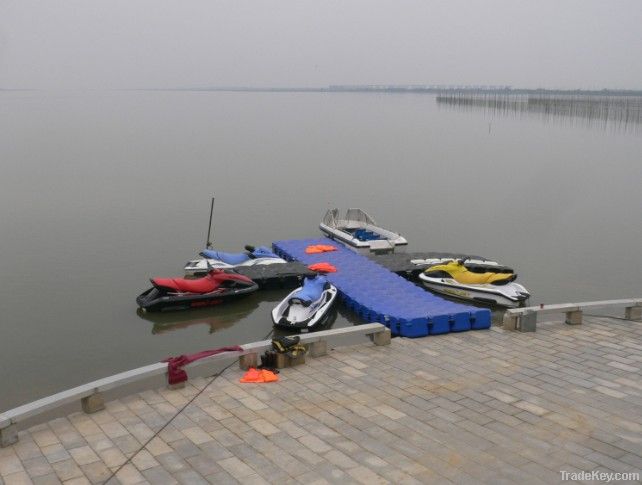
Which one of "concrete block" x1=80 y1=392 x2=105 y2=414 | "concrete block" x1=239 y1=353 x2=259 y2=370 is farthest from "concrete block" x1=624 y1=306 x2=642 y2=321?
"concrete block" x1=80 y1=392 x2=105 y2=414

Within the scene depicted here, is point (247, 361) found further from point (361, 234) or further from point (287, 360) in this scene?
point (361, 234)

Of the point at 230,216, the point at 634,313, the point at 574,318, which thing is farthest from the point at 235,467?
the point at 230,216

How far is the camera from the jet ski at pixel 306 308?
17.5m

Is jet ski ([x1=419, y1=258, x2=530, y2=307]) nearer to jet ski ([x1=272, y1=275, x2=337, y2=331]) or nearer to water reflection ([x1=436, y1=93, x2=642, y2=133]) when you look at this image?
jet ski ([x1=272, y1=275, x2=337, y2=331])

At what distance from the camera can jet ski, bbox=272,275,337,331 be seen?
1748 cm

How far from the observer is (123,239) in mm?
28250

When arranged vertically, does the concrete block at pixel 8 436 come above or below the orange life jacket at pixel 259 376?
above

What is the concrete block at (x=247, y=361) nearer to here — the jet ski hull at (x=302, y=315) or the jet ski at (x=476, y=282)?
the jet ski hull at (x=302, y=315)

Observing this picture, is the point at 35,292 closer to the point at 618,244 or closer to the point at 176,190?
the point at 176,190

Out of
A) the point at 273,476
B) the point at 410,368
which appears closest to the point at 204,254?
the point at 410,368

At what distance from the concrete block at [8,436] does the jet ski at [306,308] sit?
913 centimetres

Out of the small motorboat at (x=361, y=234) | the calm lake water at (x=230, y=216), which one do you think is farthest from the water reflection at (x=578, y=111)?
the small motorboat at (x=361, y=234)

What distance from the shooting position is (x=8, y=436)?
8836 millimetres

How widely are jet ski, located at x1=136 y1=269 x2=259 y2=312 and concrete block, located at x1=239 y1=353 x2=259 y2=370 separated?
8342 mm
